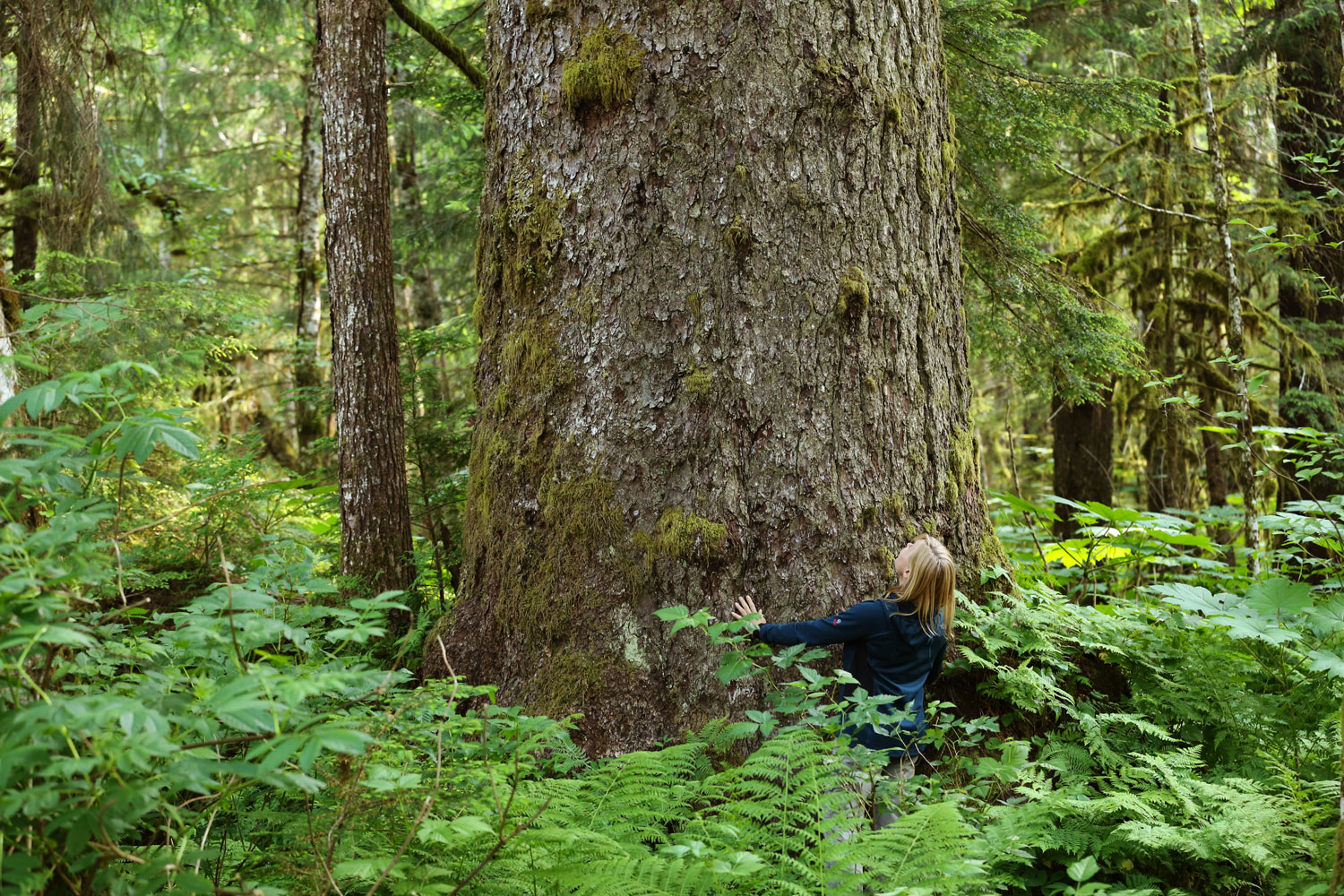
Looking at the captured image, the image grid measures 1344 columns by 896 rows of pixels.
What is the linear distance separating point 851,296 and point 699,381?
2.62 ft

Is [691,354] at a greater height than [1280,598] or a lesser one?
greater

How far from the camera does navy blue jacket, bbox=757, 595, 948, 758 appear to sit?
133 inches

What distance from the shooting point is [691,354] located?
11.9ft

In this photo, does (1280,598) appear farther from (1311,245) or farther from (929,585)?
(1311,245)

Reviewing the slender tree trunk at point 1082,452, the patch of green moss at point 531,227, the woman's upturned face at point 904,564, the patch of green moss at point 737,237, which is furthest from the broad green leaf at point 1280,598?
the slender tree trunk at point 1082,452

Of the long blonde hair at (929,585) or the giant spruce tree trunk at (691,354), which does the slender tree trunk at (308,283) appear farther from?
the long blonde hair at (929,585)

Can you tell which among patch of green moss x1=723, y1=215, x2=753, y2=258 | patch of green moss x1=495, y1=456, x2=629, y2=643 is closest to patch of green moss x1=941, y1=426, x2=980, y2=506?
patch of green moss x1=723, y1=215, x2=753, y2=258

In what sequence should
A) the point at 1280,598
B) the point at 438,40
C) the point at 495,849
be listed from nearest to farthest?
the point at 495,849 < the point at 1280,598 < the point at 438,40

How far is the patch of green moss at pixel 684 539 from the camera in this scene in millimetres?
3514

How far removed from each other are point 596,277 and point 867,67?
161 centimetres

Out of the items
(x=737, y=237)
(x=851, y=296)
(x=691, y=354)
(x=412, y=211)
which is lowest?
(x=691, y=354)

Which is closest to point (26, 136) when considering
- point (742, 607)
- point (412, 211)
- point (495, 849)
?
point (412, 211)

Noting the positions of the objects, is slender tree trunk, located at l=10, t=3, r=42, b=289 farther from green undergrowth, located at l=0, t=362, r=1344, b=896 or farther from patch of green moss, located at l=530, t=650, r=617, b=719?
patch of green moss, located at l=530, t=650, r=617, b=719

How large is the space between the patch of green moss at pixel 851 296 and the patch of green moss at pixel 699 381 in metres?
0.66
